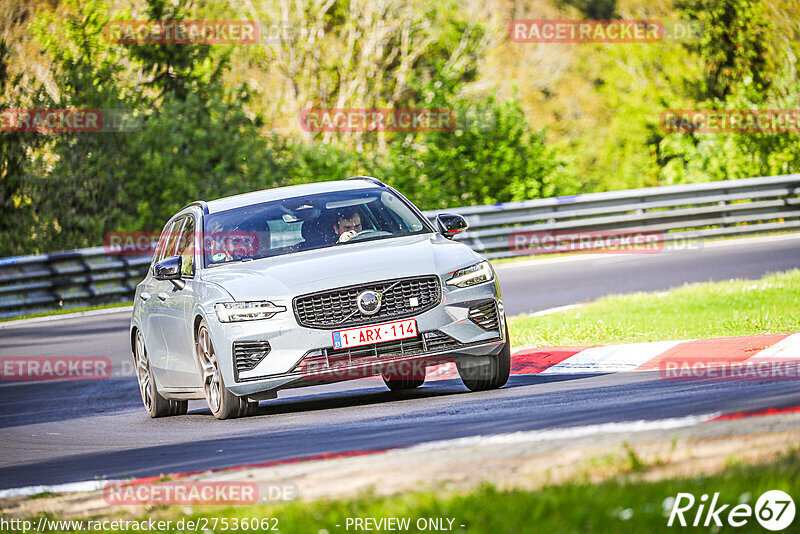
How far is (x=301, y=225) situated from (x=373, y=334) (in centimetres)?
161

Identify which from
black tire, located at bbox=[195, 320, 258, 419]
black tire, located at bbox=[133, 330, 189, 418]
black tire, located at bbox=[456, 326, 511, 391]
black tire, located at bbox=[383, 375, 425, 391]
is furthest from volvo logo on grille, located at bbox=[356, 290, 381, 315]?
black tire, located at bbox=[133, 330, 189, 418]

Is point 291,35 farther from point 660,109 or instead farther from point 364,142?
point 660,109

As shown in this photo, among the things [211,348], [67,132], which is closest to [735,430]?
[211,348]

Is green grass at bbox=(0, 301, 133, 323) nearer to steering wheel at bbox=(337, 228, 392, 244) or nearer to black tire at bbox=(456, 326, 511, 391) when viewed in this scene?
steering wheel at bbox=(337, 228, 392, 244)

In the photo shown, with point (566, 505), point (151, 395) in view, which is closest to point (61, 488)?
point (566, 505)

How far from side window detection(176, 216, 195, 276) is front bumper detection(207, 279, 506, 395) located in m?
1.32

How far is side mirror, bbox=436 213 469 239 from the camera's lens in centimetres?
1020

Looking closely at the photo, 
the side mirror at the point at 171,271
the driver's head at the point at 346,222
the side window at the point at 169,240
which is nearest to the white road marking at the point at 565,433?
the driver's head at the point at 346,222

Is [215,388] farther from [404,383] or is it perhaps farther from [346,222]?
[404,383]

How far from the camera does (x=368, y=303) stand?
8812 mm

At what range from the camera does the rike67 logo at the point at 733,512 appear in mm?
3951

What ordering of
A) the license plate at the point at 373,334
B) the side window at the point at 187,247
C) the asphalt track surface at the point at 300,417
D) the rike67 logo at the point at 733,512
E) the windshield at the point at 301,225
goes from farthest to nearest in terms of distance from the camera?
1. the side window at the point at 187,247
2. the windshield at the point at 301,225
3. the license plate at the point at 373,334
4. the asphalt track surface at the point at 300,417
5. the rike67 logo at the point at 733,512

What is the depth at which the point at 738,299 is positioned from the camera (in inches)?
522

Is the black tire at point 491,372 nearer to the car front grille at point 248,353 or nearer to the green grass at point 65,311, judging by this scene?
the car front grille at point 248,353
